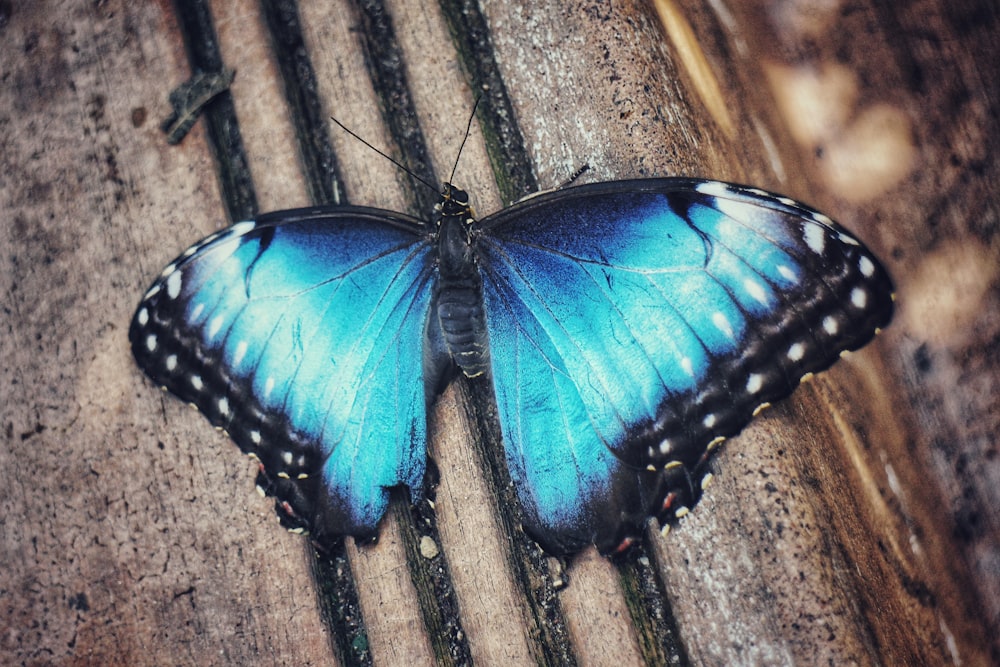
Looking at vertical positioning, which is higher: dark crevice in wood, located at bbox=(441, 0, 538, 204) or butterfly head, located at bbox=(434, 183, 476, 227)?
dark crevice in wood, located at bbox=(441, 0, 538, 204)

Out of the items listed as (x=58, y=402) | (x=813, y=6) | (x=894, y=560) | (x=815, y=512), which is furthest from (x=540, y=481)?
(x=813, y=6)

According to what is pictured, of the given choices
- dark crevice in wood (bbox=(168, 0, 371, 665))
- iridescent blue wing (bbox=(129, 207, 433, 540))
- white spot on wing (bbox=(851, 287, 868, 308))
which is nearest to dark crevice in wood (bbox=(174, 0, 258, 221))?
dark crevice in wood (bbox=(168, 0, 371, 665))

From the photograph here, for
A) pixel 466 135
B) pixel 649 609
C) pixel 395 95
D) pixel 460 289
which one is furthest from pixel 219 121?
pixel 649 609

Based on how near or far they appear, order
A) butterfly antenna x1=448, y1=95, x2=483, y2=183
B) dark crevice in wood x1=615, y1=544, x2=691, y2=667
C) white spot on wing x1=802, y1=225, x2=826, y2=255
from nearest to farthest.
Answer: white spot on wing x1=802, y1=225, x2=826, y2=255 → dark crevice in wood x1=615, y1=544, x2=691, y2=667 → butterfly antenna x1=448, y1=95, x2=483, y2=183

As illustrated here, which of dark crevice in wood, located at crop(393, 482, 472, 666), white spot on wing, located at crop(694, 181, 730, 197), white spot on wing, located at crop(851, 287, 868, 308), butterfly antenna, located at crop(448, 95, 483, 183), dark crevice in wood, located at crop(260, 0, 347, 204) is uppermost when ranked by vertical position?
dark crevice in wood, located at crop(260, 0, 347, 204)

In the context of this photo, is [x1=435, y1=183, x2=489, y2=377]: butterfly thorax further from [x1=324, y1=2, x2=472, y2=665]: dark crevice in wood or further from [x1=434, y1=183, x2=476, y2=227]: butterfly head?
[x1=324, y1=2, x2=472, y2=665]: dark crevice in wood

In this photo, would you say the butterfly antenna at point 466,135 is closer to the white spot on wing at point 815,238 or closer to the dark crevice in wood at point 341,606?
the white spot on wing at point 815,238

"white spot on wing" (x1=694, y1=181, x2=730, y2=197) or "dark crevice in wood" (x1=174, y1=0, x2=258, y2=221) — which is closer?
"white spot on wing" (x1=694, y1=181, x2=730, y2=197)

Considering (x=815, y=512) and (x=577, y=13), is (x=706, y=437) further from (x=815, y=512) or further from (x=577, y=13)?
(x=577, y=13)
